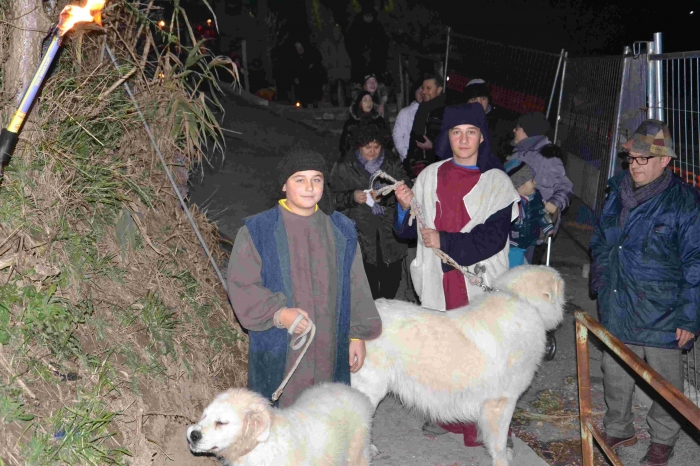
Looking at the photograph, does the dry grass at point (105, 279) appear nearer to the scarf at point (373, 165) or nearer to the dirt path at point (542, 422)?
the dirt path at point (542, 422)

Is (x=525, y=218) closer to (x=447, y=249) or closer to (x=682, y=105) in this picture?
(x=447, y=249)

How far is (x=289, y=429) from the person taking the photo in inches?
128

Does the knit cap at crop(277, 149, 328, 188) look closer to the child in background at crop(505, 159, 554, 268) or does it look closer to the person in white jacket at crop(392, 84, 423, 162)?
the child in background at crop(505, 159, 554, 268)

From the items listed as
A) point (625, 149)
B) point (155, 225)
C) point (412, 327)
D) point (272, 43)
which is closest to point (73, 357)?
point (155, 225)

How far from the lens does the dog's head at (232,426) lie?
9.81 ft

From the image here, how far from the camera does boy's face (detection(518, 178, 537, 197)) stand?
5.88 m

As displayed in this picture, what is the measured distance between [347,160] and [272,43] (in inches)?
554

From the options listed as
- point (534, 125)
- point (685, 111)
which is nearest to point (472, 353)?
point (534, 125)

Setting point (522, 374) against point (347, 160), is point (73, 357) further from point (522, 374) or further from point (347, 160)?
point (347, 160)

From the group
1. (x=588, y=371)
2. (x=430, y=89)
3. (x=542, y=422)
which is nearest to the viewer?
(x=588, y=371)

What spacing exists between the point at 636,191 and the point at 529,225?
58.8 inches

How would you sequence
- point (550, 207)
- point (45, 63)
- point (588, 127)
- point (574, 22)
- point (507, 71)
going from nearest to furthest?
point (45, 63) < point (550, 207) < point (588, 127) < point (507, 71) < point (574, 22)

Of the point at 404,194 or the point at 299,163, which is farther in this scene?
the point at 404,194

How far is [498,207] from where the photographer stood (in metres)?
4.49
